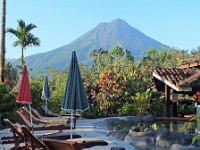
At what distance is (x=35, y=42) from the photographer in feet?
105

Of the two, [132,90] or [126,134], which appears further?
[132,90]

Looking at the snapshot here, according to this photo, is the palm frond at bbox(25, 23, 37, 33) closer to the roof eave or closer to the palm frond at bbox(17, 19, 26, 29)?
the palm frond at bbox(17, 19, 26, 29)

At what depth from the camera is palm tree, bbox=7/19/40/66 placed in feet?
100

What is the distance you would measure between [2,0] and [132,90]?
9.37 m

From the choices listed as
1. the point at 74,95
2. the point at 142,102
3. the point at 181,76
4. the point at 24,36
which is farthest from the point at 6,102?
the point at 24,36

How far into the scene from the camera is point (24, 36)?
30750 mm

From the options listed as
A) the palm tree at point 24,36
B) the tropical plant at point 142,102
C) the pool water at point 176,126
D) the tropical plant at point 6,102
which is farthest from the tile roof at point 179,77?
the palm tree at point 24,36

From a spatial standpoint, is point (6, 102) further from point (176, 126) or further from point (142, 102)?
point (142, 102)

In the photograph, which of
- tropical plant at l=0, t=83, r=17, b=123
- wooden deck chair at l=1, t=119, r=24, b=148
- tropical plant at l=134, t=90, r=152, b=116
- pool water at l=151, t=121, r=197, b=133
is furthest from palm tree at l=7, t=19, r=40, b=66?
wooden deck chair at l=1, t=119, r=24, b=148

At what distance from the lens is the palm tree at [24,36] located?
100 feet

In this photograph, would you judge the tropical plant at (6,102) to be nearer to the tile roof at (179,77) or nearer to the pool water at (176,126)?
the pool water at (176,126)

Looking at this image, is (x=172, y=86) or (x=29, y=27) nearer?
(x=172, y=86)

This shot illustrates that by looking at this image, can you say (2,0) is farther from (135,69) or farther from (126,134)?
(126,134)

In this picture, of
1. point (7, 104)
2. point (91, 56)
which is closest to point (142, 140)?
point (7, 104)
